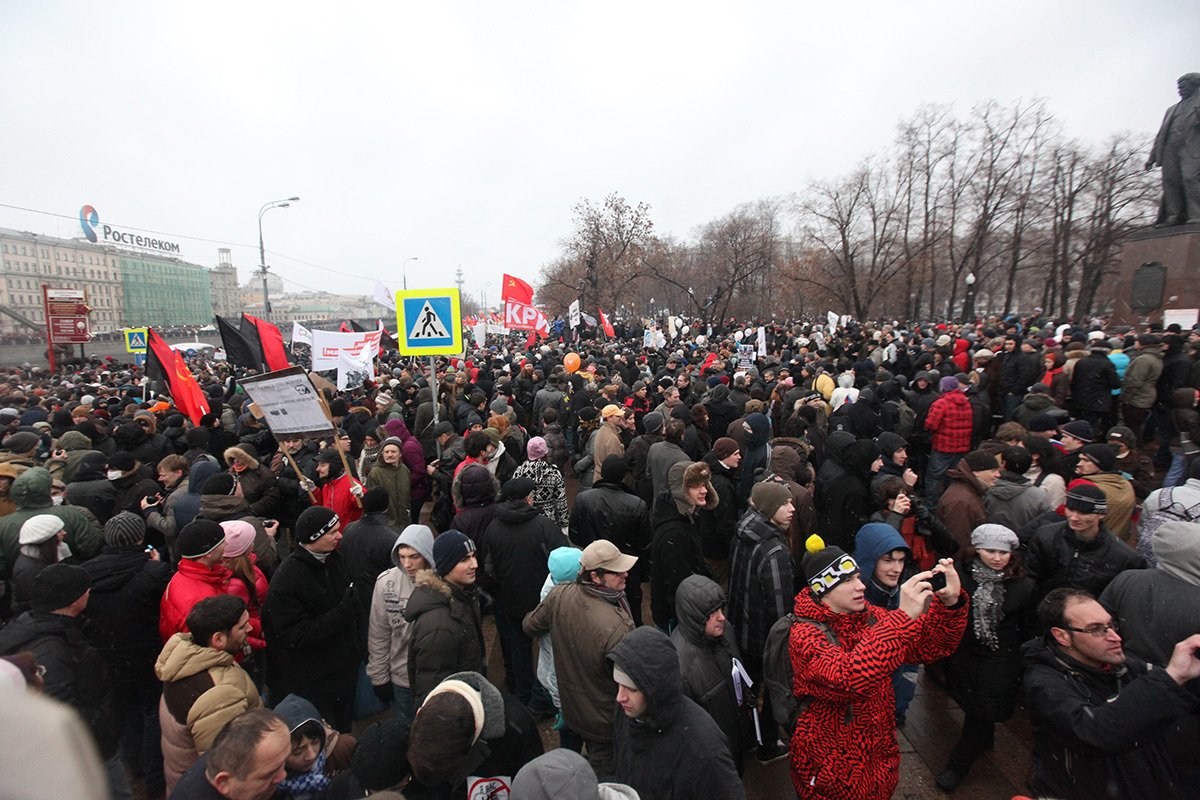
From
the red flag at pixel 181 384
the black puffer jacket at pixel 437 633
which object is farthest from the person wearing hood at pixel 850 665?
the red flag at pixel 181 384

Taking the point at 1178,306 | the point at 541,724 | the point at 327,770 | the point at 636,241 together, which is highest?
the point at 636,241

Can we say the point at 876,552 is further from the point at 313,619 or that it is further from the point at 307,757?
the point at 313,619

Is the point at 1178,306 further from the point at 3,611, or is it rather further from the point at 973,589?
the point at 3,611

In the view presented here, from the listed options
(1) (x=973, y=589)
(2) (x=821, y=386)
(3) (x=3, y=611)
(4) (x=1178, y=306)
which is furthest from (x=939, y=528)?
(4) (x=1178, y=306)

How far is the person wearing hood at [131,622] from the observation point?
343 centimetres

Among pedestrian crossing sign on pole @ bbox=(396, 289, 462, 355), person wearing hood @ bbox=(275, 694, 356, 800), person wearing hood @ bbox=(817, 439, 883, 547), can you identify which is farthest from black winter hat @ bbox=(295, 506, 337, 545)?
person wearing hood @ bbox=(817, 439, 883, 547)

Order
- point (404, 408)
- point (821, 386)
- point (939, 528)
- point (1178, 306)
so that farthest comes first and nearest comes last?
point (1178, 306), point (404, 408), point (821, 386), point (939, 528)

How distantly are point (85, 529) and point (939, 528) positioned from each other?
6.25 m

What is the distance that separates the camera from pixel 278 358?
30.6 ft

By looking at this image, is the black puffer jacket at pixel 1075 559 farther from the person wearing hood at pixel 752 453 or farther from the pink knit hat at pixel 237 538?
the pink knit hat at pixel 237 538

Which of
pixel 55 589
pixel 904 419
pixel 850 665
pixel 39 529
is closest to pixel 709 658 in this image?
pixel 850 665

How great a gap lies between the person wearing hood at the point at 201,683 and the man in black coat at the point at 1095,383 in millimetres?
11248

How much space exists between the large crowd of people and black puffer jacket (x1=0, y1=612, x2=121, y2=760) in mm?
15

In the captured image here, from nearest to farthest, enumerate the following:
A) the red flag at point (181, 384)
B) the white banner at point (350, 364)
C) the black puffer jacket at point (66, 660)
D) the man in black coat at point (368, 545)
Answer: the black puffer jacket at point (66, 660), the man in black coat at point (368, 545), the red flag at point (181, 384), the white banner at point (350, 364)
